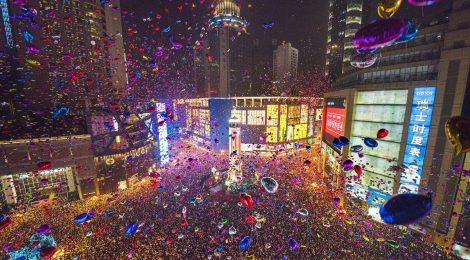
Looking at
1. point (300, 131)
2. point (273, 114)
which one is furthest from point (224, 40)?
point (300, 131)

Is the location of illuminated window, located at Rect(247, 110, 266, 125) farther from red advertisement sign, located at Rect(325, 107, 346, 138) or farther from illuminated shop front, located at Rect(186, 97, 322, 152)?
red advertisement sign, located at Rect(325, 107, 346, 138)

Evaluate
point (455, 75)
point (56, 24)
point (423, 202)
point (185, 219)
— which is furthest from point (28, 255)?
point (56, 24)

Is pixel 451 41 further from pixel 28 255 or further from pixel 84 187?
pixel 84 187

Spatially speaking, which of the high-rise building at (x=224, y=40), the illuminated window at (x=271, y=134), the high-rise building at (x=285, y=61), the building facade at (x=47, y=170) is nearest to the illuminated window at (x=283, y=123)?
the illuminated window at (x=271, y=134)

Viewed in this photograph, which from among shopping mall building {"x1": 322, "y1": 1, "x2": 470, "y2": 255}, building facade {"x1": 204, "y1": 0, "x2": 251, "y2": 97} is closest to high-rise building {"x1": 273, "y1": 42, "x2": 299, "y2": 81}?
building facade {"x1": 204, "y1": 0, "x2": 251, "y2": 97}

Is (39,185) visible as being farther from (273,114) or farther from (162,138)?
(273,114)

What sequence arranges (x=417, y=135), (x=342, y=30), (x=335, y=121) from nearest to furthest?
(x=417, y=135), (x=335, y=121), (x=342, y=30)
